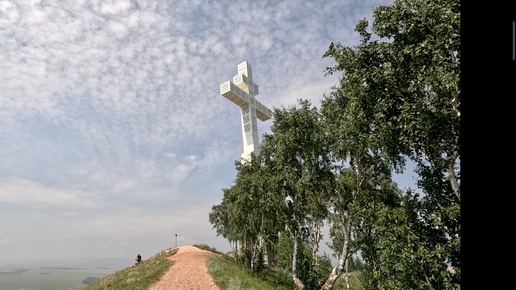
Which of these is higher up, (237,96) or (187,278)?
(237,96)

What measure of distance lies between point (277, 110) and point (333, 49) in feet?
33.7

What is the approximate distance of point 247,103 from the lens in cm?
5978

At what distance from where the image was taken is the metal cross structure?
56406 millimetres

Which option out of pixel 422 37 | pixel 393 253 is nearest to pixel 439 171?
pixel 393 253

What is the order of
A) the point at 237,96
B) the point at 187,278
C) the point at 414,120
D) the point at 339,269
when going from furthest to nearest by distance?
the point at 237,96, the point at 187,278, the point at 339,269, the point at 414,120

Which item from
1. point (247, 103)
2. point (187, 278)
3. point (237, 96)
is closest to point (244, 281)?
point (187, 278)

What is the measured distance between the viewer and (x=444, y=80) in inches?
488

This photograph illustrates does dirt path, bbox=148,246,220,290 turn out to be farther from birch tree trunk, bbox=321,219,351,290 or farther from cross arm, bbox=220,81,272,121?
cross arm, bbox=220,81,272,121

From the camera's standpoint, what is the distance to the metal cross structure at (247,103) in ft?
185

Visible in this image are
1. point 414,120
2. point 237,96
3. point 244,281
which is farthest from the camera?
point 237,96

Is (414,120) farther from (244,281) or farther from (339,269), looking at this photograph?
(244,281)

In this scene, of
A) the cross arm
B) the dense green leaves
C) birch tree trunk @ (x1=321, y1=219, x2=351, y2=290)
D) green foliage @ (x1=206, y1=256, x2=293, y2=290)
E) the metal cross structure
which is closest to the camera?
the dense green leaves

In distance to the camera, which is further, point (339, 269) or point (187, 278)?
point (187, 278)

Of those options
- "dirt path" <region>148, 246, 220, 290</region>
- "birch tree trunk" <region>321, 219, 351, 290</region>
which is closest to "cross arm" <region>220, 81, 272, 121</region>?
"dirt path" <region>148, 246, 220, 290</region>
